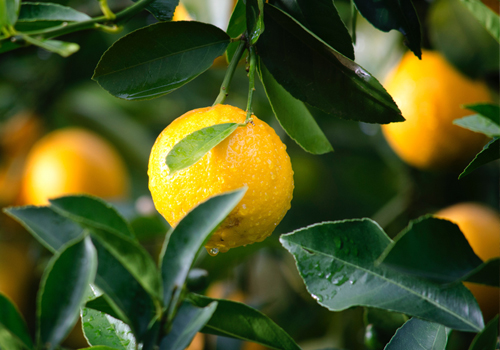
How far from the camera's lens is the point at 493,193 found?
4.74ft

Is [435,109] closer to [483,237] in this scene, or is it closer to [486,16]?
[483,237]

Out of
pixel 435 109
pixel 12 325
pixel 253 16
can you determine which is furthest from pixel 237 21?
pixel 435 109

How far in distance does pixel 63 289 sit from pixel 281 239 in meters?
0.22

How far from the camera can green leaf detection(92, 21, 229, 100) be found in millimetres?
516

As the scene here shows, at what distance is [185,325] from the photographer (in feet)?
1.37

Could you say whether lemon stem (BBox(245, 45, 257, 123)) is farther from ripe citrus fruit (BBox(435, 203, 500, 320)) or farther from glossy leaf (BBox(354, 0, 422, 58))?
ripe citrus fruit (BBox(435, 203, 500, 320))

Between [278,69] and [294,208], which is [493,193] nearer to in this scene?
[294,208]

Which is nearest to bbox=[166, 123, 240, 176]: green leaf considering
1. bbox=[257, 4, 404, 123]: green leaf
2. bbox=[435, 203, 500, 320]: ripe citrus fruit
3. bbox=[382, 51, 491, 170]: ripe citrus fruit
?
bbox=[257, 4, 404, 123]: green leaf

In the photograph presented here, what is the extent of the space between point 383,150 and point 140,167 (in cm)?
96

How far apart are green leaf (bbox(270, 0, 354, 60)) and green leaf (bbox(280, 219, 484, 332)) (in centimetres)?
20

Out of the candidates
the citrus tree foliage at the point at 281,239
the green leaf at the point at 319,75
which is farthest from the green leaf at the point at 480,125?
the green leaf at the point at 319,75

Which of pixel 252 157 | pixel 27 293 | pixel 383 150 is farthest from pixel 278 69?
pixel 27 293

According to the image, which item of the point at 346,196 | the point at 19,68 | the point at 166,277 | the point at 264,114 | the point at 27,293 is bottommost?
the point at 27,293

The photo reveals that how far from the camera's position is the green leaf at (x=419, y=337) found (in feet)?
1.67
